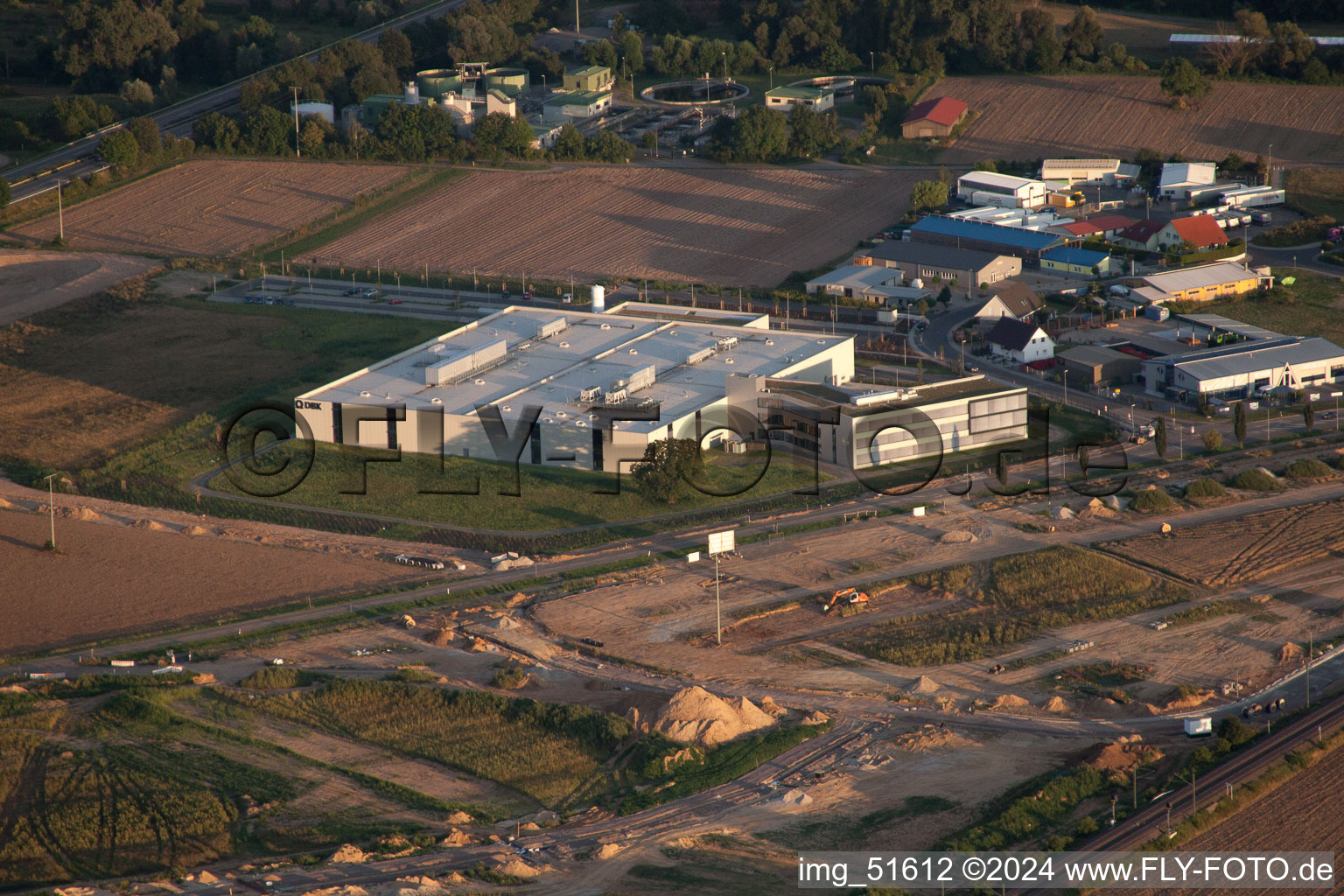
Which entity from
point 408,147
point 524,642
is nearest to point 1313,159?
point 408,147

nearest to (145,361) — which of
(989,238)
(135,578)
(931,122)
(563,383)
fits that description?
(563,383)

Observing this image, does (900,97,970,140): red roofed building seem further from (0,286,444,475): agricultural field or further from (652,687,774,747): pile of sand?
(652,687,774,747): pile of sand

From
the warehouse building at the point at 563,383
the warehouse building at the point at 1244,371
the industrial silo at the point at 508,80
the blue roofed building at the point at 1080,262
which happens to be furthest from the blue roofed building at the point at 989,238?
the industrial silo at the point at 508,80

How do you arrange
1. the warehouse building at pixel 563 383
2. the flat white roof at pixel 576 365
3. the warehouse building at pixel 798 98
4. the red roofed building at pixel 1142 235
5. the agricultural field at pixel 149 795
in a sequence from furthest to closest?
the warehouse building at pixel 798 98 → the red roofed building at pixel 1142 235 → the flat white roof at pixel 576 365 → the warehouse building at pixel 563 383 → the agricultural field at pixel 149 795

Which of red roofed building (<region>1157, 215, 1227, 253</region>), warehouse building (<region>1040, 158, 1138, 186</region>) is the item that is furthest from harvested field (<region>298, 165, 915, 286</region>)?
red roofed building (<region>1157, 215, 1227, 253</region>)

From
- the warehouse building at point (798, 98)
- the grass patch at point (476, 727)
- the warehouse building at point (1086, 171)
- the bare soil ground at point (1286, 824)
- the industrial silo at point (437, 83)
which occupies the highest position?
the industrial silo at point (437, 83)

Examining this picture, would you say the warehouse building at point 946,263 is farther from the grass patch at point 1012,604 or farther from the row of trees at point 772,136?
the grass patch at point 1012,604
